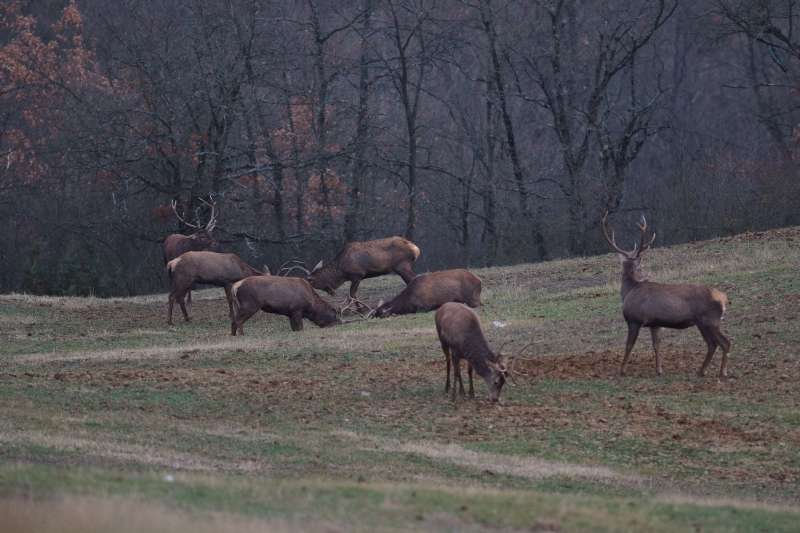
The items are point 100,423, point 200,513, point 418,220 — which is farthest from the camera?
point 418,220

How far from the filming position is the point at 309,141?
42062mm

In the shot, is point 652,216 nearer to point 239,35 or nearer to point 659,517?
point 239,35

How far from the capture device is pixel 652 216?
37875 millimetres

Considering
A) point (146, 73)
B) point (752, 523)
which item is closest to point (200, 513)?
point (752, 523)

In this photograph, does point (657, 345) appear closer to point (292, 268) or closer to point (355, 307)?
point (355, 307)

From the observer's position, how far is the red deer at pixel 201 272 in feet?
79.4

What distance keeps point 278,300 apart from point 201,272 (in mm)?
3031

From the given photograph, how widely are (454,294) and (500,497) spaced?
14.2 meters

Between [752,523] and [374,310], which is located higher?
[374,310]

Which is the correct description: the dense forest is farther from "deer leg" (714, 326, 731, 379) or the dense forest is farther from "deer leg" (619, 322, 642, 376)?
"deer leg" (714, 326, 731, 379)

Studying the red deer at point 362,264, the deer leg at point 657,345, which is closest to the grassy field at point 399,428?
the deer leg at point 657,345

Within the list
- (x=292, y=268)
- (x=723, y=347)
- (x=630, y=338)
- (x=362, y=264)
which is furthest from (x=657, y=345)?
(x=362, y=264)

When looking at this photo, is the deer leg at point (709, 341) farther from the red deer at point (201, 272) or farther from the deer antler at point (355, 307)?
the red deer at point (201, 272)

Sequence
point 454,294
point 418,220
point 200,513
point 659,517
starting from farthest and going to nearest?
point 418,220, point 454,294, point 659,517, point 200,513
